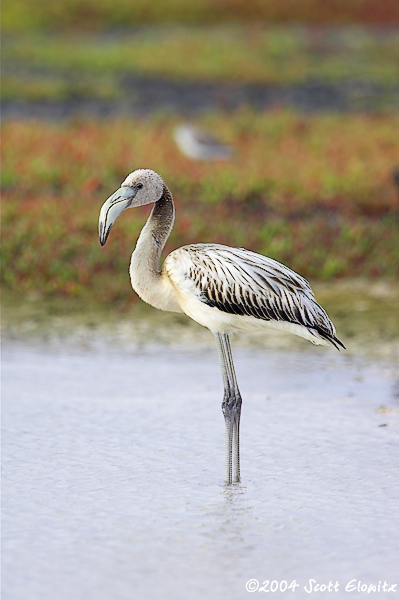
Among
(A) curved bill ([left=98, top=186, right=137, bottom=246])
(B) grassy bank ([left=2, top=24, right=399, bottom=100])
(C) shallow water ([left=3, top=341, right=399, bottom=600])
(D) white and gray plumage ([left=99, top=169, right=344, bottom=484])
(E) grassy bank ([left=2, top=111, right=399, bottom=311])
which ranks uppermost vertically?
(B) grassy bank ([left=2, top=24, right=399, bottom=100])

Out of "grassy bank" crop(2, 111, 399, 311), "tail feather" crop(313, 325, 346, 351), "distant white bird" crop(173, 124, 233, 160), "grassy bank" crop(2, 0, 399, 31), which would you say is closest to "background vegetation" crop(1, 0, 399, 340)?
"grassy bank" crop(2, 111, 399, 311)

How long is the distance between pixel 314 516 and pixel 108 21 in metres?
28.5

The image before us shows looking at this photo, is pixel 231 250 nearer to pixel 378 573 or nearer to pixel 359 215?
pixel 378 573

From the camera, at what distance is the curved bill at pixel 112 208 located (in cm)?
562

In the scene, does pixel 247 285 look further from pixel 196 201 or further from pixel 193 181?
pixel 193 181

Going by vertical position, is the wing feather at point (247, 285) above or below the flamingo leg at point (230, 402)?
above

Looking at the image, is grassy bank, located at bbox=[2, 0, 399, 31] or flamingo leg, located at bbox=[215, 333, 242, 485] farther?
grassy bank, located at bbox=[2, 0, 399, 31]

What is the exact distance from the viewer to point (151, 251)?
19.1 ft

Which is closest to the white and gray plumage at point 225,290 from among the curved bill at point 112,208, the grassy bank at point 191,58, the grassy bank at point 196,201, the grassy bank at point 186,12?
the curved bill at point 112,208

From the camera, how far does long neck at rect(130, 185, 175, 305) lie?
5.77 metres

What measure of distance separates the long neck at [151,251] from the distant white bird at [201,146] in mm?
7570

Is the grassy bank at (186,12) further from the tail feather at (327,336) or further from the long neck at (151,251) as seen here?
the tail feather at (327,336)

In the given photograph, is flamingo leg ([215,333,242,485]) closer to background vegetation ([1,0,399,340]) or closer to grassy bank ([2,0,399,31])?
background vegetation ([1,0,399,340])

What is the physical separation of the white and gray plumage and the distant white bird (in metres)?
7.67
